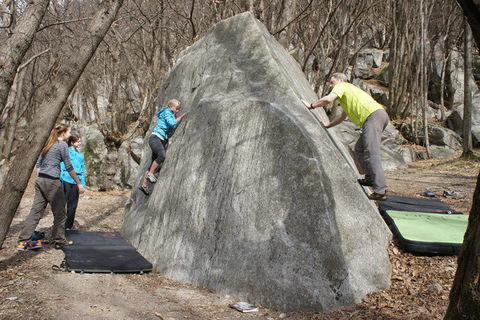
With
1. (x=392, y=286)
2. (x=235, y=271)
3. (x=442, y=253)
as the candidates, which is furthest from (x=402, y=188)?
(x=235, y=271)

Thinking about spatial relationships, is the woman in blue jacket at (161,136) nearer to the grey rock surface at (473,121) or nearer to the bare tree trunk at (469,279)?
the bare tree trunk at (469,279)

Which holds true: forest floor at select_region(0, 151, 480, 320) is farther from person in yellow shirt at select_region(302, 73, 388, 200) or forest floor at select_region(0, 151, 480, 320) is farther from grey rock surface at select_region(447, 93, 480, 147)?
grey rock surface at select_region(447, 93, 480, 147)

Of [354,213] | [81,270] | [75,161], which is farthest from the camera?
[75,161]

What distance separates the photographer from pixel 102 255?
19.9 ft

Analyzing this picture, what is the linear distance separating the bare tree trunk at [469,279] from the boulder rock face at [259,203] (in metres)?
2.03

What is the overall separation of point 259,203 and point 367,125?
187 centimetres

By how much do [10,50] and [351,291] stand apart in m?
4.81

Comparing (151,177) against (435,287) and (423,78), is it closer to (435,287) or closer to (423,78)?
(435,287)

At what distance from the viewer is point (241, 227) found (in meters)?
5.20

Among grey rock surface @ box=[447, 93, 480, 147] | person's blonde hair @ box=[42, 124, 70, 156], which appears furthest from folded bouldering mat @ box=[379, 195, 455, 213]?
grey rock surface @ box=[447, 93, 480, 147]

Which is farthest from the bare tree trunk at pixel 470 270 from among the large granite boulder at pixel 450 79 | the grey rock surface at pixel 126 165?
the large granite boulder at pixel 450 79

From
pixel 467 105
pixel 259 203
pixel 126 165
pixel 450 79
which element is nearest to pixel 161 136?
pixel 259 203

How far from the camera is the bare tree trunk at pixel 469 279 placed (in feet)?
7.84

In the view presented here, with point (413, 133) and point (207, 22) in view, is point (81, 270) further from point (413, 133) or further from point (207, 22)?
point (413, 133)
